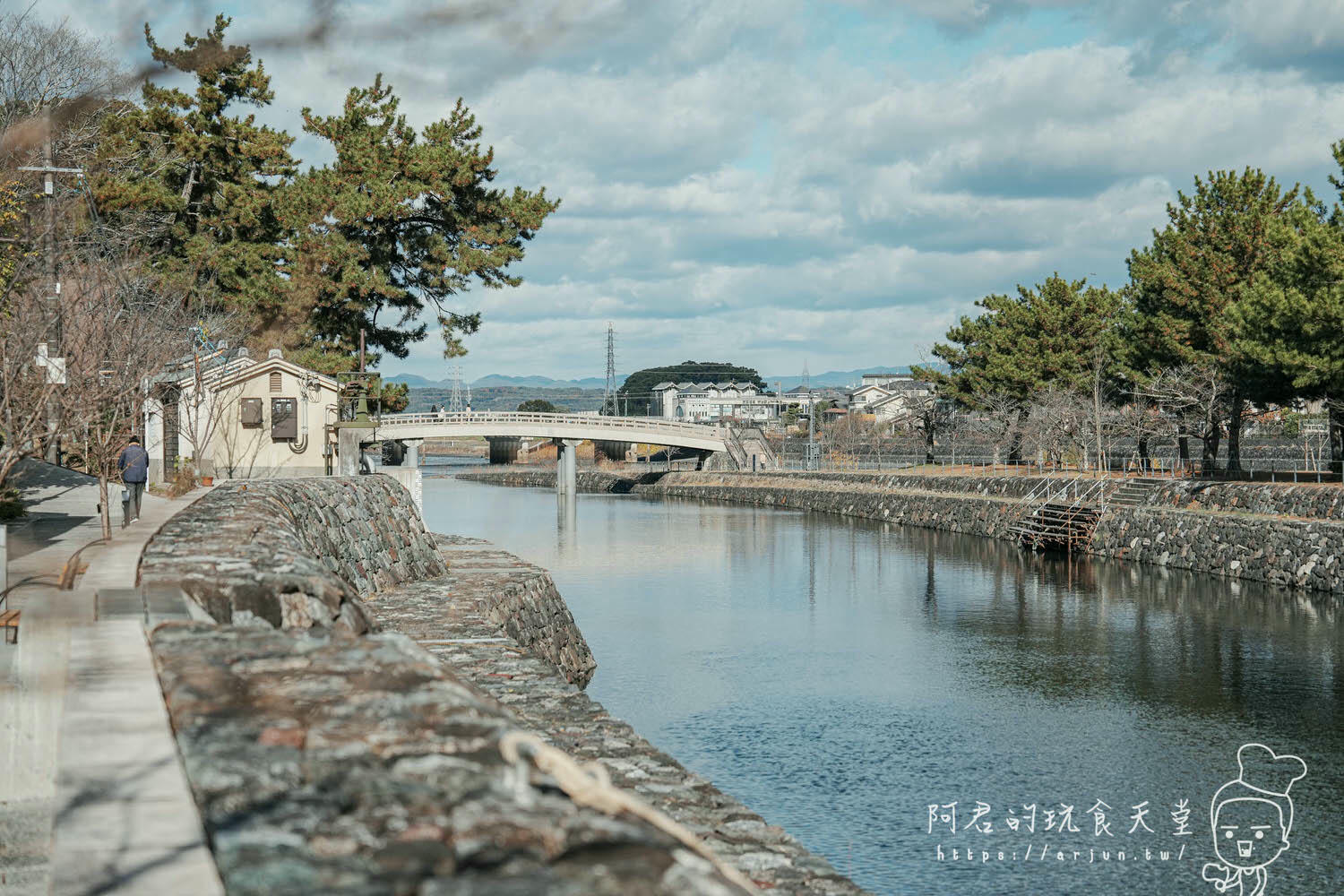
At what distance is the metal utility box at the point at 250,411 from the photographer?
123 ft

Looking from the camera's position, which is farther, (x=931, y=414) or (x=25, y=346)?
(x=931, y=414)

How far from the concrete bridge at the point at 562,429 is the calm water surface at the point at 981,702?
96.5 ft

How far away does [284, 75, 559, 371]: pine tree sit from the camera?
163 feet

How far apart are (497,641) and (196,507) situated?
166 inches

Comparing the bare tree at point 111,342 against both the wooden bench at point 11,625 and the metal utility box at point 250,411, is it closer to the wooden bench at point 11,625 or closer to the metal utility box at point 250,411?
the metal utility box at point 250,411

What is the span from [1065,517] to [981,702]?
91.4ft

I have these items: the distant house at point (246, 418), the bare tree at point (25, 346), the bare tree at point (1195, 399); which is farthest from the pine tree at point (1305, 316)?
the bare tree at point (25, 346)

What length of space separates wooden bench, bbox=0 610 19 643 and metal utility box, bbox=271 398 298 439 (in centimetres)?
3028

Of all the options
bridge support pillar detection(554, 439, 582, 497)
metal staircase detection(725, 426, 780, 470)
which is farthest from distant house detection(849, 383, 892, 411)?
bridge support pillar detection(554, 439, 582, 497)

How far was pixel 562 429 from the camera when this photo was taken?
7631 cm

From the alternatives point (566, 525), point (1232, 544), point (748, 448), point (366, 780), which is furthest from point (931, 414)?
point (366, 780)

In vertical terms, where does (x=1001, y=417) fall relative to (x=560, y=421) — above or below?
below

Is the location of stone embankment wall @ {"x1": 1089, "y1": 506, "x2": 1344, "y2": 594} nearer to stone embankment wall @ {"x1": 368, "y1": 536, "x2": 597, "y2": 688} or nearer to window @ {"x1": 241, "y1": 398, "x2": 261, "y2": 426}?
stone embankment wall @ {"x1": 368, "y1": 536, "x2": 597, "y2": 688}

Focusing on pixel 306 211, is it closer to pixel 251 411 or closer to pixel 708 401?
pixel 251 411
